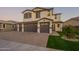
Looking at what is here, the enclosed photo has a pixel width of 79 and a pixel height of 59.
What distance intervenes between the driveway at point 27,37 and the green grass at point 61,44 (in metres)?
0.09

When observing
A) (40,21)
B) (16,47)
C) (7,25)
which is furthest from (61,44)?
(7,25)

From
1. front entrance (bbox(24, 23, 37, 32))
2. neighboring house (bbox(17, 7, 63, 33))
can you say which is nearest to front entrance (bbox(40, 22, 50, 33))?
neighboring house (bbox(17, 7, 63, 33))

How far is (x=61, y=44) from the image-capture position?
125 inches

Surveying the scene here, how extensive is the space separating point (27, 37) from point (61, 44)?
0.57 meters

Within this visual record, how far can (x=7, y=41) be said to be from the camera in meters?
3.21

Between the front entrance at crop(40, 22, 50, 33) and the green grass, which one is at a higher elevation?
the front entrance at crop(40, 22, 50, 33)

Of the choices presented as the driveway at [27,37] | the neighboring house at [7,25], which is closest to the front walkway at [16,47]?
the driveway at [27,37]

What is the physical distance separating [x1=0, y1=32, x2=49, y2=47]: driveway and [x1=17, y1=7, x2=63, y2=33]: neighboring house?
7 cm

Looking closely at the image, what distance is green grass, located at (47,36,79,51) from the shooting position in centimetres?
315

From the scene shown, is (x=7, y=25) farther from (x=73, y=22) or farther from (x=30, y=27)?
(x=73, y=22)

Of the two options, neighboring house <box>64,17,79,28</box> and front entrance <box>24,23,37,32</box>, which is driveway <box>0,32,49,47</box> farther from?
neighboring house <box>64,17,79,28</box>
